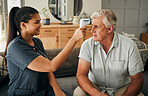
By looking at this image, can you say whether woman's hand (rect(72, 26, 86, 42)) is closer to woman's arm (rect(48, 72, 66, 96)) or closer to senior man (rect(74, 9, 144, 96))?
senior man (rect(74, 9, 144, 96))

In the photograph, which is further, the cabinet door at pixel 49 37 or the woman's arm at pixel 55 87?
the cabinet door at pixel 49 37

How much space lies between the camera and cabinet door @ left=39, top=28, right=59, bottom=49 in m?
3.85

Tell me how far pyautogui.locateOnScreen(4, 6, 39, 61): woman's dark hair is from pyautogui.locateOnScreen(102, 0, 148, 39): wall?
3.97 meters

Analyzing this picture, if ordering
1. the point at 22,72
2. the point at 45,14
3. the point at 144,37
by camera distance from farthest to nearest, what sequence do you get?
the point at 144,37, the point at 45,14, the point at 22,72

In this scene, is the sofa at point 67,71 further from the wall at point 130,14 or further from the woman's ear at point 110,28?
the wall at point 130,14

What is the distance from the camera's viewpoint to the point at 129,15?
5.37m

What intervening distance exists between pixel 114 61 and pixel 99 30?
0.32 m

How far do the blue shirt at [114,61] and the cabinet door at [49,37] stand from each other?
7.50 feet

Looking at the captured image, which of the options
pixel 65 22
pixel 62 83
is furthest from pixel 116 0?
pixel 62 83

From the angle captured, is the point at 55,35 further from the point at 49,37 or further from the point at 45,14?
the point at 45,14

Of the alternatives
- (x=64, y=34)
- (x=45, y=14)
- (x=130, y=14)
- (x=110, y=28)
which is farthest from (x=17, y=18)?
(x=130, y=14)

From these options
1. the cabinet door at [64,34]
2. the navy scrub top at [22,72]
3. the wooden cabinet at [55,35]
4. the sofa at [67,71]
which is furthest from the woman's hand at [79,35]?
the cabinet door at [64,34]

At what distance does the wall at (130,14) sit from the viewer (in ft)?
16.9

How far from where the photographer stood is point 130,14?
212 inches
